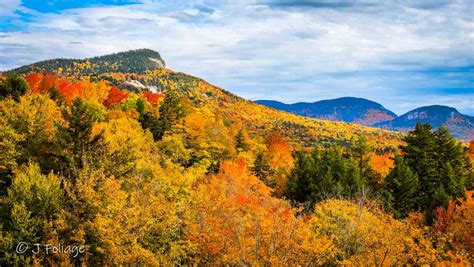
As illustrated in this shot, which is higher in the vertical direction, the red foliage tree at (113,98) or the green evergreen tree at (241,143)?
the red foliage tree at (113,98)

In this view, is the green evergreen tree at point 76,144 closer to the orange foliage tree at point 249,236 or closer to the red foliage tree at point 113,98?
the orange foliage tree at point 249,236

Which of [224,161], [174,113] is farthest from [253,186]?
[174,113]

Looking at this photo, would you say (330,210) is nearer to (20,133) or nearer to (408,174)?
(408,174)

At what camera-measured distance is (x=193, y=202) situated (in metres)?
45.0

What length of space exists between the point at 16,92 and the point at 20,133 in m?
18.7

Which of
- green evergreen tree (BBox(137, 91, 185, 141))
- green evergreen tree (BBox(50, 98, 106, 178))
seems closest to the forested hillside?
green evergreen tree (BBox(50, 98, 106, 178))

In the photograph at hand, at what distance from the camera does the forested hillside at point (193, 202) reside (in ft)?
115

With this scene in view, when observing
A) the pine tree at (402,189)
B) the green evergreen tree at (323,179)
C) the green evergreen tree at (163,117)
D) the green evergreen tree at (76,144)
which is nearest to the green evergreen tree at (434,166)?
the pine tree at (402,189)

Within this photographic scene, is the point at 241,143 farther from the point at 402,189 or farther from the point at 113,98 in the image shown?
the point at 402,189

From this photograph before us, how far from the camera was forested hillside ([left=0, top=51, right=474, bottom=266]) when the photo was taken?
34.9m

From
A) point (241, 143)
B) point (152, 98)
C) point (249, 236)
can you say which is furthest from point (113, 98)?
point (249, 236)

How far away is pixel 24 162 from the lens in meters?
48.9

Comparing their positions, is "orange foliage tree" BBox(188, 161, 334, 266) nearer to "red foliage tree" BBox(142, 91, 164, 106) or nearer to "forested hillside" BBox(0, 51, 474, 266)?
"forested hillside" BBox(0, 51, 474, 266)

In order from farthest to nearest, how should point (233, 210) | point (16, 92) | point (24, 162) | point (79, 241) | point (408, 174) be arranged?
1. point (16, 92)
2. point (408, 174)
3. point (24, 162)
4. point (233, 210)
5. point (79, 241)
